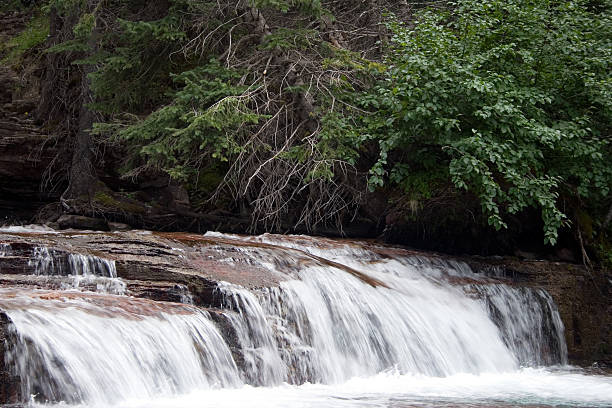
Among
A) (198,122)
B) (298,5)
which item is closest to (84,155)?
(198,122)

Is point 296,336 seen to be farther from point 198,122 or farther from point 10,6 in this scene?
point 10,6

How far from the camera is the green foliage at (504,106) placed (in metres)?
10.2

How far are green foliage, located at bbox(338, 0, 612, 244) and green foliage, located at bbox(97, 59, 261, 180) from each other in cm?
219

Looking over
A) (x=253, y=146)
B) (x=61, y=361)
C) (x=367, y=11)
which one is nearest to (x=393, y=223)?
(x=253, y=146)

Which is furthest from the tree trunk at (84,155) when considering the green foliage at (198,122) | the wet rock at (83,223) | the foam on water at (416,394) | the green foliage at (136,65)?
the foam on water at (416,394)

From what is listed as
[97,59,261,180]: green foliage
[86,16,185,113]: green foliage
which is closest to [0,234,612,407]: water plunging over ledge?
[97,59,261,180]: green foliage

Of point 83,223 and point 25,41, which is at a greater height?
point 25,41

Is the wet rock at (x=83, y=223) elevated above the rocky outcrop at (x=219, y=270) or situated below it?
above

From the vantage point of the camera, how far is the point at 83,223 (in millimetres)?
13195

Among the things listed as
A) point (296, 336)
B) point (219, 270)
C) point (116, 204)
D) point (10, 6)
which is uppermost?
point (10, 6)

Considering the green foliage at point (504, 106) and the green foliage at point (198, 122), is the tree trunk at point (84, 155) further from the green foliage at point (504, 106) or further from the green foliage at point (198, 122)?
the green foliage at point (504, 106)

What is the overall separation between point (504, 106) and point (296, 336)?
4708 mm

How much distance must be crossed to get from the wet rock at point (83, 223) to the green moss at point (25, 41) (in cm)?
566

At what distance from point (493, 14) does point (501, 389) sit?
6.38m
